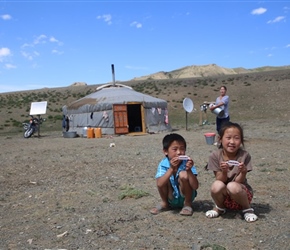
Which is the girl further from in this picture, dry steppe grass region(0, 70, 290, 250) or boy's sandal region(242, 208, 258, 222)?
dry steppe grass region(0, 70, 290, 250)

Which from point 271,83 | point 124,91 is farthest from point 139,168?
point 271,83

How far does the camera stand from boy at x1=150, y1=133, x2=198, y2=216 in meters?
3.62

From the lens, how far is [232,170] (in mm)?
3582

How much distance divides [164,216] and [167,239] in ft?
2.08

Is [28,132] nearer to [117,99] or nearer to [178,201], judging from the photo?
[117,99]

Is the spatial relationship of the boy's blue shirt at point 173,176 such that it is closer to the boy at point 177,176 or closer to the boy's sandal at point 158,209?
the boy at point 177,176

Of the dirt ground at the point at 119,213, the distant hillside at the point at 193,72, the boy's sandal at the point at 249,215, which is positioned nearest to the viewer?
the dirt ground at the point at 119,213

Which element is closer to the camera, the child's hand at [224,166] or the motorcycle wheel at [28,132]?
the child's hand at [224,166]

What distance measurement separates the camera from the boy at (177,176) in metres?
3.62

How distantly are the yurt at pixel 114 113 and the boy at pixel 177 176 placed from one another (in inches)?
526

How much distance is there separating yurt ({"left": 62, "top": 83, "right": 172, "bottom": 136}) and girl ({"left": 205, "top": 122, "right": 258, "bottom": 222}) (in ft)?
44.9

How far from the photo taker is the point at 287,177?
5570 millimetres

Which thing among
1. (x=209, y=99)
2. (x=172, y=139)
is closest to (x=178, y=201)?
(x=172, y=139)

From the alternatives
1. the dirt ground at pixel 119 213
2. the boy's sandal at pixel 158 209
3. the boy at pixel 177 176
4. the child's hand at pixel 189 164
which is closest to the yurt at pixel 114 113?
the dirt ground at pixel 119 213
